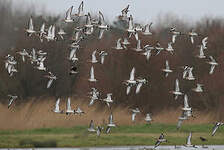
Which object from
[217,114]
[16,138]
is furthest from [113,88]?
[16,138]

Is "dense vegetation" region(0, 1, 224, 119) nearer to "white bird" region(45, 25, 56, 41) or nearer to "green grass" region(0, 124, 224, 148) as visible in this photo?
"green grass" region(0, 124, 224, 148)

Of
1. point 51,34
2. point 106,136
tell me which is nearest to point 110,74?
point 106,136

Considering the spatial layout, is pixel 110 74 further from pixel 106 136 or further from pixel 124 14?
pixel 124 14

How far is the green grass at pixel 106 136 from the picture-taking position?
28562 millimetres

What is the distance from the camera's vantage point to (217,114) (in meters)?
39.2

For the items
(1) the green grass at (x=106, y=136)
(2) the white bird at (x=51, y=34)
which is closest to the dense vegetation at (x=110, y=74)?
(1) the green grass at (x=106, y=136)

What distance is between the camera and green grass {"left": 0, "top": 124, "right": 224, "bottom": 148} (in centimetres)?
2856

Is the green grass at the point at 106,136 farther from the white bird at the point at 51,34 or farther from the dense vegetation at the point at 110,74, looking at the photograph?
the dense vegetation at the point at 110,74

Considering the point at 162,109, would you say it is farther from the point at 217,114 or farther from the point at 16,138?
the point at 16,138

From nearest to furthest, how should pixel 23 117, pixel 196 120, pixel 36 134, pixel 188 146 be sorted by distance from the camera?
pixel 188 146
pixel 36 134
pixel 23 117
pixel 196 120

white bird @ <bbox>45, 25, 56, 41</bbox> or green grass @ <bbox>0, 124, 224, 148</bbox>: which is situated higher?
white bird @ <bbox>45, 25, 56, 41</bbox>

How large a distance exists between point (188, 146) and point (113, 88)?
1402cm

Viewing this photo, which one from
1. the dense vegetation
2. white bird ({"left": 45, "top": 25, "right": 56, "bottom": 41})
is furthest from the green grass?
the dense vegetation

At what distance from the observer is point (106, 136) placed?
31.3m
